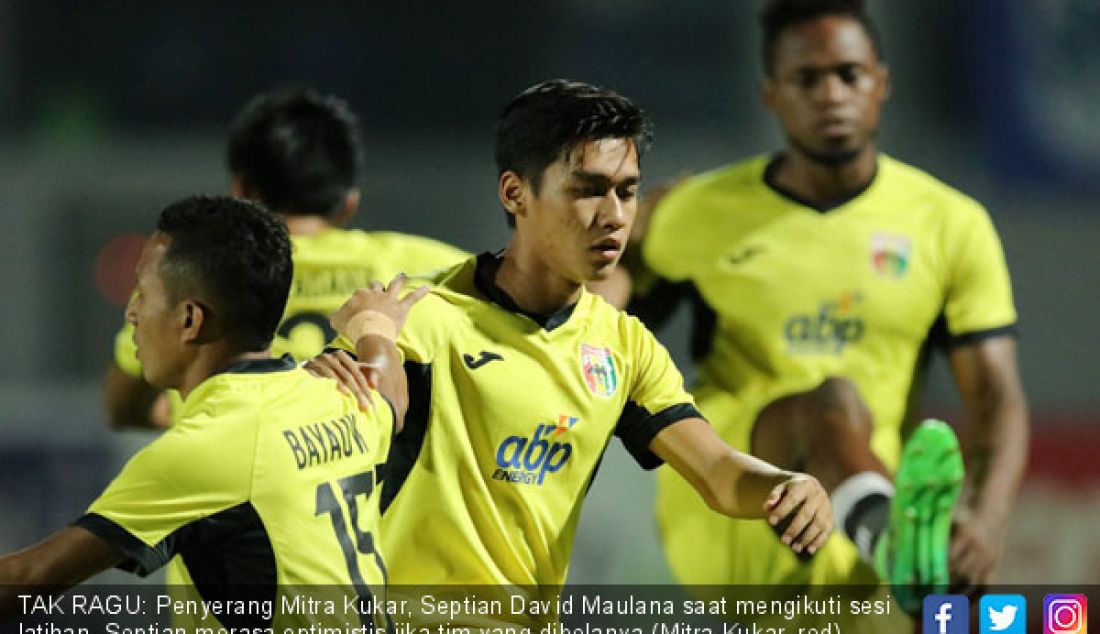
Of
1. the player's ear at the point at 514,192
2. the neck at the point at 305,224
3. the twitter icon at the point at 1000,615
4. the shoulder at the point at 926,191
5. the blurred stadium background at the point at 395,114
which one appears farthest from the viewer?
the blurred stadium background at the point at 395,114

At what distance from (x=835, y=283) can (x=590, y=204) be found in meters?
1.79

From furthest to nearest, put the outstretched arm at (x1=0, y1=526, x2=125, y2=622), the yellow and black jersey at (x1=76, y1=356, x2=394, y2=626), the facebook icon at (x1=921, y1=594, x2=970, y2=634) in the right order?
the facebook icon at (x1=921, y1=594, x2=970, y2=634) → the yellow and black jersey at (x1=76, y1=356, x2=394, y2=626) → the outstretched arm at (x1=0, y1=526, x2=125, y2=622)

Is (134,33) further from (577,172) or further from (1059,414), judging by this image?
(577,172)

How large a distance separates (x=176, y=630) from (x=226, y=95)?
8.22m

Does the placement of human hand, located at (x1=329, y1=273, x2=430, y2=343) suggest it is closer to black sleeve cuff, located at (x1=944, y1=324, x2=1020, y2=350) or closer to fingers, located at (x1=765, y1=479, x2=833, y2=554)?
fingers, located at (x1=765, y1=479, x2=833, y2=554)

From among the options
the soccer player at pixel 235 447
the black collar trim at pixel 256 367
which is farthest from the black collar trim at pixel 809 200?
the black collar trim at pixel 256 367

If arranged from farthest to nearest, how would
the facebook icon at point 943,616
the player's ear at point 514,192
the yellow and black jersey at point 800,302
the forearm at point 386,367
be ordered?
the yellow and black jersey at point 800,302
the facebook icon at point 943,616
the player's ear at point 514,192
the forearm at point 386,367

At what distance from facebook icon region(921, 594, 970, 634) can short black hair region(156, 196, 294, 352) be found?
6.32 feet

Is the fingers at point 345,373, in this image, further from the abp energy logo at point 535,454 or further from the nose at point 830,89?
the nose at point 830,89

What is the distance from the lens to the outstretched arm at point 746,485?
11.7ft

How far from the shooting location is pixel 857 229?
5496 mm

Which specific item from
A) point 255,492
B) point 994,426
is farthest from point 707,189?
point 255,492

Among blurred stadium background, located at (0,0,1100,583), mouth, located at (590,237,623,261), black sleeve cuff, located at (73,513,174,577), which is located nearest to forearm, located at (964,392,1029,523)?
mouth, located at (590,237,623,261)

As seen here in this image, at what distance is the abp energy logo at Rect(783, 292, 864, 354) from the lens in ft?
17.7
